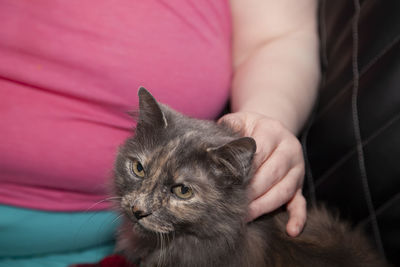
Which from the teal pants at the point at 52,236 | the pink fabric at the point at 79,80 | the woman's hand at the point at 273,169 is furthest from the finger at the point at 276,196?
the teal pants at the point at 52,236

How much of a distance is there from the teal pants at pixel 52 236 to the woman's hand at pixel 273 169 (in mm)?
612

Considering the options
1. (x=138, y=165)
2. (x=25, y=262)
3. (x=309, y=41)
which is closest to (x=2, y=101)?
(x=138, y=165)

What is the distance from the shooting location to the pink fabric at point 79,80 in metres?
1.12

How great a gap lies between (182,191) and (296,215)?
447mm

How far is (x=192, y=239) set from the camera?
3.35ft

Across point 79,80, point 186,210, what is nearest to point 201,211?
point 186,210

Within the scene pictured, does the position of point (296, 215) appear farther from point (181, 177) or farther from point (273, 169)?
point (181, 177)

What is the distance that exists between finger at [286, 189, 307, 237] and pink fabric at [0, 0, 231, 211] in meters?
0.54

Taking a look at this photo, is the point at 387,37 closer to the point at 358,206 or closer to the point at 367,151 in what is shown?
the point at 367,151

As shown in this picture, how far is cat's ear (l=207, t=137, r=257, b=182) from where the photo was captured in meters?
0.87

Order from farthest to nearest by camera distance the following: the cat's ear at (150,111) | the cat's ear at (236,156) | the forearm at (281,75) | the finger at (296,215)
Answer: the forearm at (281,75) < the finger at (296,215) < the cat's ear at (150,111) < the cat's ear at (236,156)

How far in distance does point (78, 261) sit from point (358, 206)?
1126 mm

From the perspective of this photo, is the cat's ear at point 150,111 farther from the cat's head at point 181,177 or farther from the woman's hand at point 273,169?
the woman's hand at point 273,169

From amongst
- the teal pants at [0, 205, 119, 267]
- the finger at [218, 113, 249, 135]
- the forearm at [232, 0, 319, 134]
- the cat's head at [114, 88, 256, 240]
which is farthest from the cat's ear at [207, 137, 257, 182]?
the teal pants at [0, 205, 119, 267]
